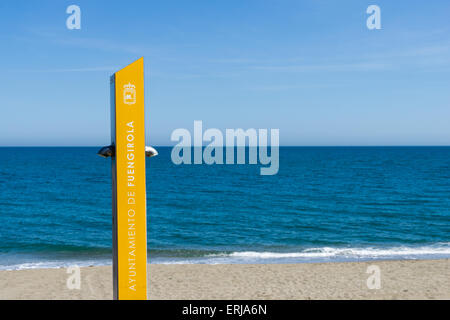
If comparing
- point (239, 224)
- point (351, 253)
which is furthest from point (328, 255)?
point (239, 224)

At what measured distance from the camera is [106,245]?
2414 centimetres

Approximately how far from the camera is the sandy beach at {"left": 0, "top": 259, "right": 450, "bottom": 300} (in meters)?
13.7

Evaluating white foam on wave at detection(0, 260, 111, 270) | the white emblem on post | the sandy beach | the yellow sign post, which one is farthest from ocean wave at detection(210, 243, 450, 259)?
the white emblem on post

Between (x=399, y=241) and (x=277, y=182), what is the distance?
3593 cm

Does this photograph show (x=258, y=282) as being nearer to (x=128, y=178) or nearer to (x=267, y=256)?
(x=267, y=256)

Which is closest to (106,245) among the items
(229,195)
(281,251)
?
(281,251)

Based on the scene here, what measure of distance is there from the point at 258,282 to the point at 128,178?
931 cm

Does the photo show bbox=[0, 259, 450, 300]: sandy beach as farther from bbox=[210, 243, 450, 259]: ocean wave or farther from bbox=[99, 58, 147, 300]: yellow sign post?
bbox=[99, 58, 147, 300]: yellow sign post

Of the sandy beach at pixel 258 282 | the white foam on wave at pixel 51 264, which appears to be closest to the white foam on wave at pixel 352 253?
the sandy beach at pixel 258 282

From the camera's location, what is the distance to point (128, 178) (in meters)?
7.37

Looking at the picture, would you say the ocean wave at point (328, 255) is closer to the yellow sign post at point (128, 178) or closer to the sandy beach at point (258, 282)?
the sandy beach at point (258, 282)

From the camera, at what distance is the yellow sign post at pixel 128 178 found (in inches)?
285

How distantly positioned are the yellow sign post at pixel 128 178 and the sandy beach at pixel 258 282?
6451 millimetres
